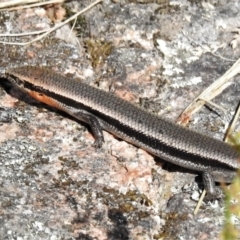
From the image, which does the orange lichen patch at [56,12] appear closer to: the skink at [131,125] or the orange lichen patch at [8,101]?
the skink at [131,125]

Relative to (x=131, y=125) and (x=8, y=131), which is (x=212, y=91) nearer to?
(x=131, y=125)

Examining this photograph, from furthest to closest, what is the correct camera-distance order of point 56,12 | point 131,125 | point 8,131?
1. point 56,12
2. point 131,125
3. point 8,131

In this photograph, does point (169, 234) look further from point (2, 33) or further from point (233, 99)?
point (2, 33)

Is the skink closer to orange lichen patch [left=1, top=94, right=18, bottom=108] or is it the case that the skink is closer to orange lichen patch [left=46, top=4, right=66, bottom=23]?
orange lichen patch [left=1, top=94, right=18, bottom=108]

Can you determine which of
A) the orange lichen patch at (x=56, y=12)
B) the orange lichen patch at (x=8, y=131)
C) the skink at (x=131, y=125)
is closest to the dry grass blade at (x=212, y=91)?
the skink at (x=131, y=125)

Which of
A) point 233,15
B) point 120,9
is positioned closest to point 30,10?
point 120,9

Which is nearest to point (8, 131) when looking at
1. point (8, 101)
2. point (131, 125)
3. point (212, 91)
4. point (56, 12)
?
point (8, 101)
